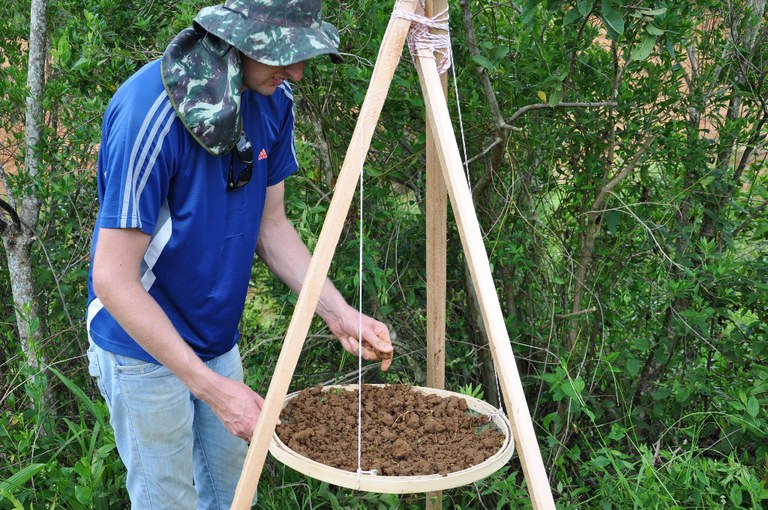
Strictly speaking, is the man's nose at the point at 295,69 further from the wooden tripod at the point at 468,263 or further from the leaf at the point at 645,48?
the leaf at the point at 645,48

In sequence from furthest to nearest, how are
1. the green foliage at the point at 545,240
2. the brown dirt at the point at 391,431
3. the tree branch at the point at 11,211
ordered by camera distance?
the tree branch at the point at 11,211
the green foliage at the point at 545,240
the brown dirt at the point at 391,431

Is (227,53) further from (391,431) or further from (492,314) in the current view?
(391,431)

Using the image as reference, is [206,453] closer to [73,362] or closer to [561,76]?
[73,362]

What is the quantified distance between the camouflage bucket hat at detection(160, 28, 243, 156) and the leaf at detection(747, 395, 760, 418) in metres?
1.86

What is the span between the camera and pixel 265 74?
189 centimetres

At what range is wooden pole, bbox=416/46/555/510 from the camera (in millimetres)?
1699

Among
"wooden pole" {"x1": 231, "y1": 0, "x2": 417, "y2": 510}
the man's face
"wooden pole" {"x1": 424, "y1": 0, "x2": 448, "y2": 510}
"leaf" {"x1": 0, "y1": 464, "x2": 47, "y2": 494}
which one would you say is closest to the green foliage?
"leaf" {"x1": 0, "y1": 464, "x2": 47, "y2": 494}

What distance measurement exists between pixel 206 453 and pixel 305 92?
50.4 inches

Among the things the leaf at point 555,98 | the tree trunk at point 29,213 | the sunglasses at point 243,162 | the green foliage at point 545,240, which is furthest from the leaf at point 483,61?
the tree trunk at point 29,213

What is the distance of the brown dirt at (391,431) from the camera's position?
1.82 metres

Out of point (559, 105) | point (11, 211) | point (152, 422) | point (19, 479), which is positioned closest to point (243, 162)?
point (152, 422)

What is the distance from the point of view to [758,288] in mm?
2820

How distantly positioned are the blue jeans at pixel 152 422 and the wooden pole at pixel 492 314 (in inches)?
32.8

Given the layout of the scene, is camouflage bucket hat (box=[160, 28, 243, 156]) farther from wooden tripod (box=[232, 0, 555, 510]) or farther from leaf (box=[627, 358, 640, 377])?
leaf (box=[627, 358, 640, 377])
